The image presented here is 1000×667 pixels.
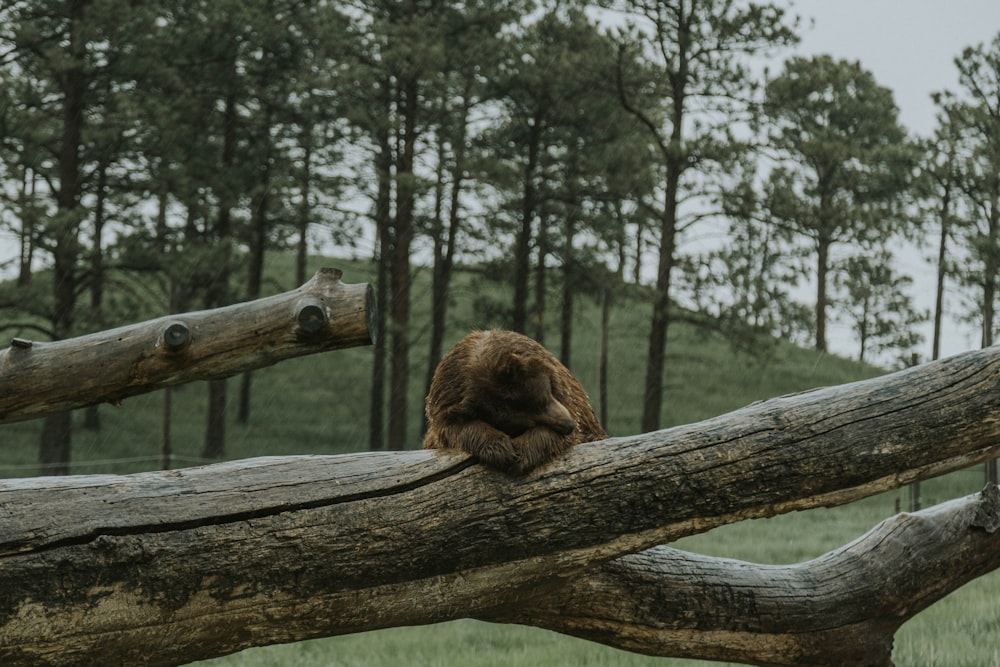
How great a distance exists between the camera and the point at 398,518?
9.02 feet

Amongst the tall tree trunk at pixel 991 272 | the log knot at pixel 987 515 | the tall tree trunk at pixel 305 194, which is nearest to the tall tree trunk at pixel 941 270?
the tall tree trunk at pixel 991 272

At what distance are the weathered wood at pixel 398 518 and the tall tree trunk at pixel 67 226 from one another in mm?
14939

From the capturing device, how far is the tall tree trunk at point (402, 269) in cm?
2133

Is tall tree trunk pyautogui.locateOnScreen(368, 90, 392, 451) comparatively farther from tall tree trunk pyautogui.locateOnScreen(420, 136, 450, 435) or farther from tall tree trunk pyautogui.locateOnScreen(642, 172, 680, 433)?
tall tree trunk pyautogui.locateOnScreen(642, 172, 680, 433)

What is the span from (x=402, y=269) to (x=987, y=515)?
1849 centimetres

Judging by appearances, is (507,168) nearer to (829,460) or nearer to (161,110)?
(161,110)

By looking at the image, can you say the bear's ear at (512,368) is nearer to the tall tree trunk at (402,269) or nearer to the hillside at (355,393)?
the tall tree trunk at (402,269)

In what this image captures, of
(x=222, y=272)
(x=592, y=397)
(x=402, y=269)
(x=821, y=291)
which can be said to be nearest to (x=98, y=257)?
(x=222, y=272)

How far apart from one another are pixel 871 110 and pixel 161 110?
996 inches

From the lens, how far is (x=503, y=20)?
2286cm

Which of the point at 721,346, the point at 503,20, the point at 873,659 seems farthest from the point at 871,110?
the point at 873,659

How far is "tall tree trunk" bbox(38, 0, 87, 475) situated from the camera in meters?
17.1

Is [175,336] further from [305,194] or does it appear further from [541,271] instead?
[541,271]

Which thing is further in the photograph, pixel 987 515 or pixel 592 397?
pixel 592 397
